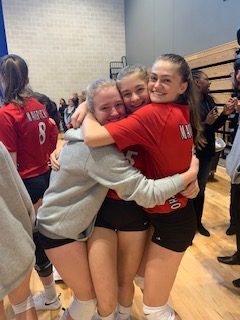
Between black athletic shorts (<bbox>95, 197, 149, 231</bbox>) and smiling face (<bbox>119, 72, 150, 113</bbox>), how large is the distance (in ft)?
1.45

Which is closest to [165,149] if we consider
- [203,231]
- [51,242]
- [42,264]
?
[51,242]

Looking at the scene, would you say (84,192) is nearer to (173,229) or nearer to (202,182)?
(173,229)

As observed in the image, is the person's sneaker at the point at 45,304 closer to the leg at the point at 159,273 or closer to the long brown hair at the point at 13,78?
the leg at the point at 159,273

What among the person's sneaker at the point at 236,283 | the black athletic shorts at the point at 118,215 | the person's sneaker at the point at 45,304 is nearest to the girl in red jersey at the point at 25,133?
the person's sneaker at the point at 45,304

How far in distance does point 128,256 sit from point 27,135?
3.80 ft

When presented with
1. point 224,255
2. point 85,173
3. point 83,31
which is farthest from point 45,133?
point 83,31

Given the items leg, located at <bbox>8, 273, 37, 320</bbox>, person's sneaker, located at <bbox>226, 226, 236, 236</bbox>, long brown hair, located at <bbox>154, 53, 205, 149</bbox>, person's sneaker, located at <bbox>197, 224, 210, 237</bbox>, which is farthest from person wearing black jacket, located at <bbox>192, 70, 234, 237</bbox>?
leg, located at <bbox>8, 273, 37, 320</bbox>

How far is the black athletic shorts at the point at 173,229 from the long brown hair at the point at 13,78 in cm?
130

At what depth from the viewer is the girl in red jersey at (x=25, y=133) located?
1901 millimetres

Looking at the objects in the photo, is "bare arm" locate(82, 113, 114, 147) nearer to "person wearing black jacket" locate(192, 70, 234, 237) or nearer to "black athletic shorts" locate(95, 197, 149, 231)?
"black athletic shorts" locate(95, 197, 149, 231)

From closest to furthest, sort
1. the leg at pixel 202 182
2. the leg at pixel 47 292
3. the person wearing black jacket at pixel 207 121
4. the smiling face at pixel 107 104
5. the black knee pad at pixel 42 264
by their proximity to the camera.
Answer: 1. the smiling face at pixel 107 104
2. the black knee pad at pixel 42 264
3. the leg at pixel 47 292
4. the person wearing black jacket at pixel 207 121
5. the leg at pixel 202 182

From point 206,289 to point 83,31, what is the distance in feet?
33.4

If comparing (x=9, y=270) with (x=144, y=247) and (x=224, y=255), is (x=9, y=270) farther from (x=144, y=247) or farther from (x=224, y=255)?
(x=224, y=255)

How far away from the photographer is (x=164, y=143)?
1138 millimetres
